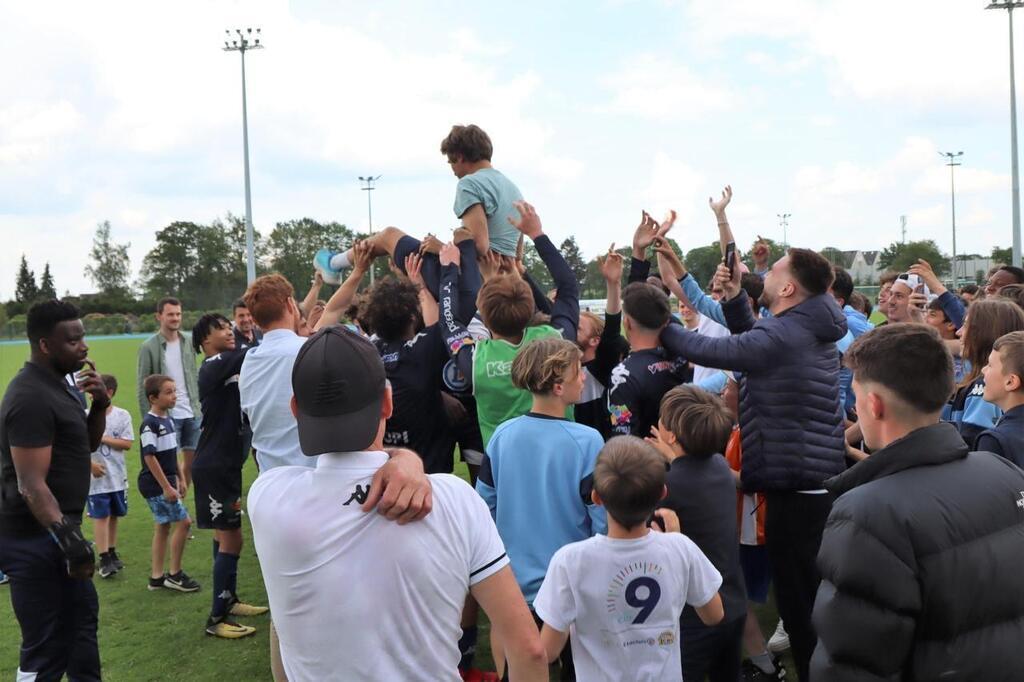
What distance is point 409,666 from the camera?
6.07 feet

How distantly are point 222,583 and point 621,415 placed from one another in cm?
303

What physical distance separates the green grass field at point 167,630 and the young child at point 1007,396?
8.42ft

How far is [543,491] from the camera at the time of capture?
A: 3.44 m

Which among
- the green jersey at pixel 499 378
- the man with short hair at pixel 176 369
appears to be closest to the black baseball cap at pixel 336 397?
the green jersey at pixel 499 378

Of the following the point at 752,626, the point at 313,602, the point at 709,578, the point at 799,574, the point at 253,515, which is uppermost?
the point at 253,515

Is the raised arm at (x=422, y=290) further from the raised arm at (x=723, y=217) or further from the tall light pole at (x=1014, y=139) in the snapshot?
the tall light pole at (x=1014, y=139)

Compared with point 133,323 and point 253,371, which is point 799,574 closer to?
point 253,371

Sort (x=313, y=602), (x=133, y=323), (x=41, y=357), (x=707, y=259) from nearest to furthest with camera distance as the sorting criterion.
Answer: (x=313, y=602), (x=41, y=357), (x=133, y=323), (x=707, y=259)

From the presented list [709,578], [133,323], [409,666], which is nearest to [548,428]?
[709,578]

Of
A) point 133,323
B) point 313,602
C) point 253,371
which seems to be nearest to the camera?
point 313,602

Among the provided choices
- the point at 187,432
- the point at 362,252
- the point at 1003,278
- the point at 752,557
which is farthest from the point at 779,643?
the point at 187,432

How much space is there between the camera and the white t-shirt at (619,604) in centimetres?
281

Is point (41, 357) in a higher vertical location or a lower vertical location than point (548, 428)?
higher

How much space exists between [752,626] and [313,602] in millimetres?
3289
